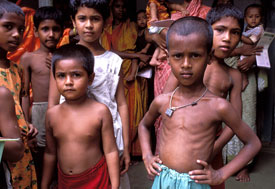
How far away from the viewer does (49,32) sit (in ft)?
8.15

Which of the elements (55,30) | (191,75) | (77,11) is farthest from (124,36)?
(191,75)

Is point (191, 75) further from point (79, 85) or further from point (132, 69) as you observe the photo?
point (132, 69)

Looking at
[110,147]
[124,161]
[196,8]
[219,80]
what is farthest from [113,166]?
[196,8]

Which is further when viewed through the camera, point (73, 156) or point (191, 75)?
point (73, 156)

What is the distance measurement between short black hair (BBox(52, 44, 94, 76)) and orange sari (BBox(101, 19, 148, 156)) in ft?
7.34

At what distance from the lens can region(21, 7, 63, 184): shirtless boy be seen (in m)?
2.48

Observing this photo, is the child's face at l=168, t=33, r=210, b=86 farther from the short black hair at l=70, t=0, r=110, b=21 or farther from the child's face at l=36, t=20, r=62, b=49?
the child's face at l=36, t=20, r=62, b=49

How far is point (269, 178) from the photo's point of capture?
3469mm

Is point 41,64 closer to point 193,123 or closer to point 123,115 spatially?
point 123,115

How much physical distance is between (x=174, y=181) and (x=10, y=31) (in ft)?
3.88

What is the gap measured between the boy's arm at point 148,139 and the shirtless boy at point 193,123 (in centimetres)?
2

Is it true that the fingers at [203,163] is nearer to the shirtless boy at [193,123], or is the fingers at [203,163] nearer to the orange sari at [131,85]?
the shirtless boy at [193,123]

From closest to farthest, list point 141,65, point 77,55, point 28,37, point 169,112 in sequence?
1. point 169,112
2. point 77,55
3. point 28,37
4. point 141,65

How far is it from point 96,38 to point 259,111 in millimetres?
3540
